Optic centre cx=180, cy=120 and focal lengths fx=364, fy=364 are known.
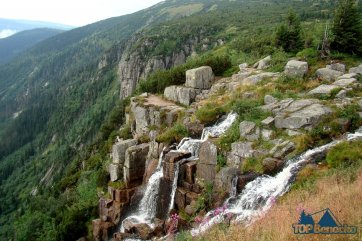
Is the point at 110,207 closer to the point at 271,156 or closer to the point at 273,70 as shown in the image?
the point at 271,156

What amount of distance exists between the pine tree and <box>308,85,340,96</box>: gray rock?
12461mm

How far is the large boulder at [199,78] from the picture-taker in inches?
1832

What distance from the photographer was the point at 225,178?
24.0m

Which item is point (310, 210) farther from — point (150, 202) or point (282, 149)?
point (150, 202)

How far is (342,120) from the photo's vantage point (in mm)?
23797

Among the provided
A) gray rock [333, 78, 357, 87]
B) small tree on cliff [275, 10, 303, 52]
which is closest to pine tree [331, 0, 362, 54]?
small tree on cliff [275, 10, 303, 52]

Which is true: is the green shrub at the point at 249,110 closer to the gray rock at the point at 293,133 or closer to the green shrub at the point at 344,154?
the gray rock at the point at 293,133

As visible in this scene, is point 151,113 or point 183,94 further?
point 183,94

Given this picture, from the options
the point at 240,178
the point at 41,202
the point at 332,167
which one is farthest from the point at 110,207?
the point at 41,202

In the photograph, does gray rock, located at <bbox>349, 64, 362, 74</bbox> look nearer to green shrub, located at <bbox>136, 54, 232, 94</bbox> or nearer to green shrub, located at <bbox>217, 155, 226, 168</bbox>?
green shrub, located at <bbox>217, 155, 226, 168</bbox>

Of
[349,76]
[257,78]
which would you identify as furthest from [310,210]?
[257,78]

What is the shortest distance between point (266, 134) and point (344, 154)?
6.77 metres

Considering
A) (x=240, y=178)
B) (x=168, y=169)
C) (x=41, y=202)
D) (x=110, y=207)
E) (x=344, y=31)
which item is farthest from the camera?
(x=41, y=202)

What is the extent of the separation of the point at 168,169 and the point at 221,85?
17294 millimetres
